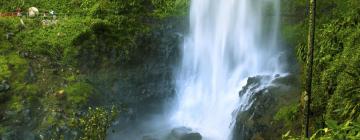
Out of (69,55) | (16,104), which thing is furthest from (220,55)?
(16,104)

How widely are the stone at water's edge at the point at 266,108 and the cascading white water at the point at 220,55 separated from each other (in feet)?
9.80

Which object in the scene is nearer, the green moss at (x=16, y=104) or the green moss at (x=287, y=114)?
the green moss at (x=287, y=114)

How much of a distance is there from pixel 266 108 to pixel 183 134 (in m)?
4.68

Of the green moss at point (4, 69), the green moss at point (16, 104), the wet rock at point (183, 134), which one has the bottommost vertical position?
the wet rock at point (183, 134)

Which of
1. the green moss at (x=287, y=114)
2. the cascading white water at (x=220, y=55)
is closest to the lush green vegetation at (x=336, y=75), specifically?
the green moss at (x=287, y=114)

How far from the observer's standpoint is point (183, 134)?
2303 cm

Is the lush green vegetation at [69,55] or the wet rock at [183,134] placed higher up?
the lush green vegetation at [69,55]

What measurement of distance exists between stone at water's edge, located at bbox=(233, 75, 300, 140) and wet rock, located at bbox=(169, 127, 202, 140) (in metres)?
1.94

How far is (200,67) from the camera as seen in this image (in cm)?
2931

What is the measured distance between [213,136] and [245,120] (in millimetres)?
3009

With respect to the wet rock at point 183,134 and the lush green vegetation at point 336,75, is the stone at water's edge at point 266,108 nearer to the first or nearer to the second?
the lush green vegetation at point 336,75

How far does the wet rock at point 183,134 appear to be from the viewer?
2258cm

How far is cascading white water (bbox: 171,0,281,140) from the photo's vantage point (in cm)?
2627

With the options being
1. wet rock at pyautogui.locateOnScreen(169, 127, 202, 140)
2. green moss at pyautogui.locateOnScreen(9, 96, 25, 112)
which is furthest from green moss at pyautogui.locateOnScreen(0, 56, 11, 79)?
wet rock at pyautogui.locateOnScreen(169, 127, 202, 140)
